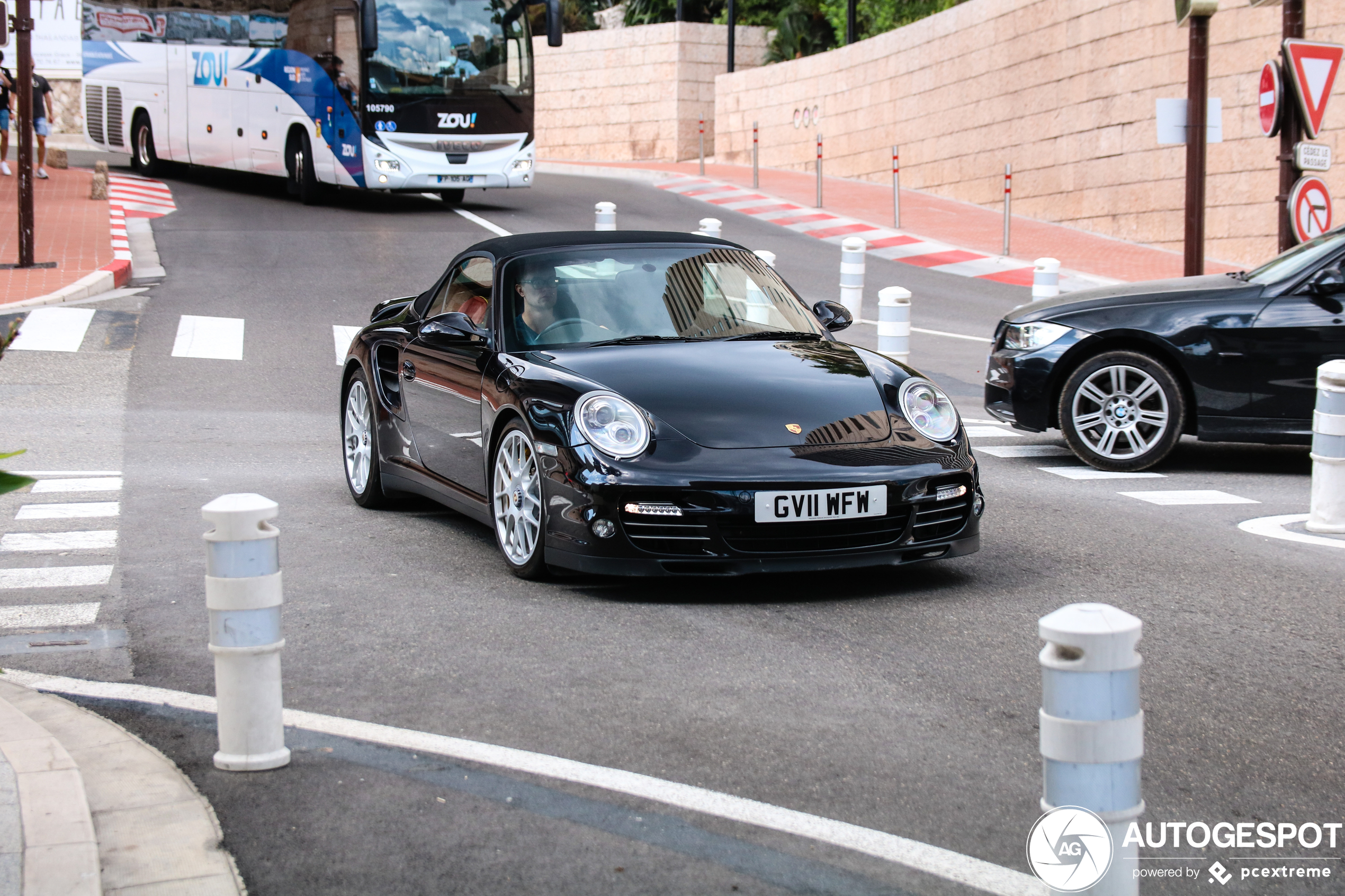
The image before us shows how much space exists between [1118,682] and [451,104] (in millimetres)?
22140

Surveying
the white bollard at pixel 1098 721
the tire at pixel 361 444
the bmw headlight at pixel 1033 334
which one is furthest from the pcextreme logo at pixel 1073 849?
the bmw headlight at pixel 1033 334

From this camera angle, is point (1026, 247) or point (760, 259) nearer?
point (760, 259)

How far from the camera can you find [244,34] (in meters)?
25.0

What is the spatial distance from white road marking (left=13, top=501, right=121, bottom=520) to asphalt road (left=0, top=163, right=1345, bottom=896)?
0.09 meters

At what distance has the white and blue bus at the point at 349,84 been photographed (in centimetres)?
2320

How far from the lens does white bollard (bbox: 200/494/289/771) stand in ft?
13.4

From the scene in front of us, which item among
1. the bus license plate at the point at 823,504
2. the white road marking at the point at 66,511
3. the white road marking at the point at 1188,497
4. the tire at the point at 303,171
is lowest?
the white road marking at the point at 1188,497

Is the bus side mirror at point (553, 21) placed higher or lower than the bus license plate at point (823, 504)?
higher

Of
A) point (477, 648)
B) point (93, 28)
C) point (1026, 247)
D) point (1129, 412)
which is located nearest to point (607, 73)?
point (93, 28)

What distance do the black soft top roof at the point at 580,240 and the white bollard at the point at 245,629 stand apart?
325 centimetres

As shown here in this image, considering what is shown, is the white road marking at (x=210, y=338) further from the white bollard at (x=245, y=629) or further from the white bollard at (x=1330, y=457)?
the white bollard at (x=245, y=629)

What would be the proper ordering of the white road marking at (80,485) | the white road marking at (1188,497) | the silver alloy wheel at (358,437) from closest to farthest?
the silver alloy wheel at (358,437)
the white road marking at (1188,497)
the white road marking at (80,485)

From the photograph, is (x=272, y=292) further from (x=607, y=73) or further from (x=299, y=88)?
(x=607, y=73)

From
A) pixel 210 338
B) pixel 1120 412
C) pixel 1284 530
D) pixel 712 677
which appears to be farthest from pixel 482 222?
pixel 712 677
